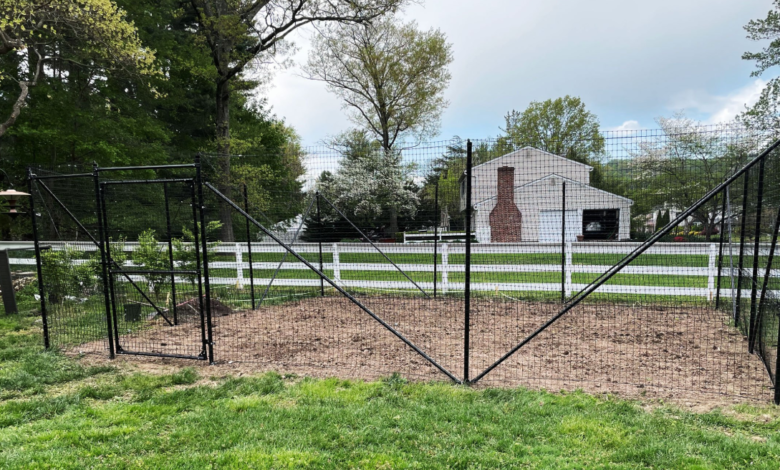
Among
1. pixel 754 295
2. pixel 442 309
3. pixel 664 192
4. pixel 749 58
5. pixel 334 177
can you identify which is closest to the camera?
Answer: pixel 754 295

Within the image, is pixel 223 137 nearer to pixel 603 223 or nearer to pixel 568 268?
pixel 568 268

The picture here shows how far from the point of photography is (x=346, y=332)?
6.10 meters

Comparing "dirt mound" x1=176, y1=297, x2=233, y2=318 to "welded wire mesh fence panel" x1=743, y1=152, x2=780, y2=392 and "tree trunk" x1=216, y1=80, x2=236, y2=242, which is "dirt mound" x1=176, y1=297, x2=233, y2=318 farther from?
"tree trunk" x1=216, y1=80, x2=236, y2=242

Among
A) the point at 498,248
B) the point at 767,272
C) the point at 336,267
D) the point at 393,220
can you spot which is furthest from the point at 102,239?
the point at 767,272

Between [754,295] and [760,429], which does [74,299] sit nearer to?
[760,429]

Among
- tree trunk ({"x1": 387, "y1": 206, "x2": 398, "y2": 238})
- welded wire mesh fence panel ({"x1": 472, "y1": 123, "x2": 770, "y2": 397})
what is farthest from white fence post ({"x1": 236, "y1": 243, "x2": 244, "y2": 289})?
welded wire mesh fence panel ({"x1": 472, "y1": 123, "x2": 770, "y2": 397})

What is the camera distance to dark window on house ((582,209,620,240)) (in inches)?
284

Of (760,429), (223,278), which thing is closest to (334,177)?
(223,278)

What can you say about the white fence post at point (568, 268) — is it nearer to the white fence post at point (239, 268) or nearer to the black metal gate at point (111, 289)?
the black metal gate at point (111, 289)

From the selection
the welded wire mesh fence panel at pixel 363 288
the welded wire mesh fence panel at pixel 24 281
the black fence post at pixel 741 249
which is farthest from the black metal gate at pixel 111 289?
the black fence post at pixel 741 249

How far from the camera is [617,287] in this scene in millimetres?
7984

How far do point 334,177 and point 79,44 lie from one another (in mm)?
7180

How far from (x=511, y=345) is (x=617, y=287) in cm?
382

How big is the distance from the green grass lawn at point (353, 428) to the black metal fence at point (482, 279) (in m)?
0.57
